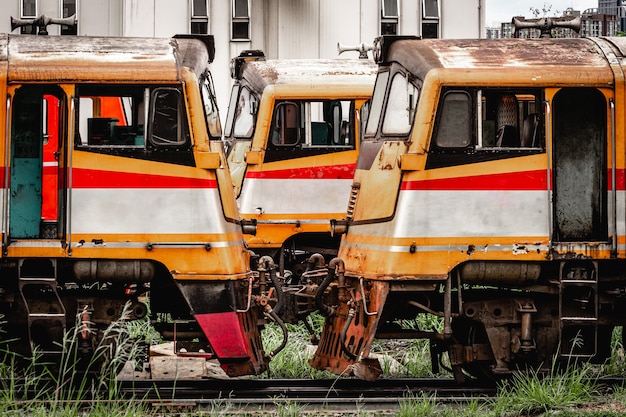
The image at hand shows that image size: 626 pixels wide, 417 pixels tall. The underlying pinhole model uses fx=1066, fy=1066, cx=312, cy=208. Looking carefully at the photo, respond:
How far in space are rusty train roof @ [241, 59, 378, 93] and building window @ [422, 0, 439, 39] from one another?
1119cm

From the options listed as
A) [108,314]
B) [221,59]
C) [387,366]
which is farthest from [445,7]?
[108,314]

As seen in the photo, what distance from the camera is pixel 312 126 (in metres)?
13.9

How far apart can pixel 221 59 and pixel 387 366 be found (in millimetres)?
14794

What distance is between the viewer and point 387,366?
11031 mm

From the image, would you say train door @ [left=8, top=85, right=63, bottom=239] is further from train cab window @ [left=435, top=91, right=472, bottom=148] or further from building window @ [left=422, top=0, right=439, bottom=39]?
building window @ [left=422, top=0, right=439, bottom=39]

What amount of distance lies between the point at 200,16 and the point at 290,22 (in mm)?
2088

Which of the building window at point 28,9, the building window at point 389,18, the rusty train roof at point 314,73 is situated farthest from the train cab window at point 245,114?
the building window at point 28,9

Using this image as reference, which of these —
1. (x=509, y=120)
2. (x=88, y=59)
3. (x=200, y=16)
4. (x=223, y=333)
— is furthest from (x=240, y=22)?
(x=223, y=333)

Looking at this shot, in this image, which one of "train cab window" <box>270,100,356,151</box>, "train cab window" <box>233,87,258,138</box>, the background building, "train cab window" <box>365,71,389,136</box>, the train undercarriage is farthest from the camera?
the background building

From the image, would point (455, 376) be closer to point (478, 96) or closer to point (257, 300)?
point (257, 300)

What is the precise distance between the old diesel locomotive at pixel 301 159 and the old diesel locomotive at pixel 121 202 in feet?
12.6

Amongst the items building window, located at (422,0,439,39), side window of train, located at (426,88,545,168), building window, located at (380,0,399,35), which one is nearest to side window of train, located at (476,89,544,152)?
side window of train, located at (426,88,545,168)

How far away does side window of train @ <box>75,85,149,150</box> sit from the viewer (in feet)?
30.9

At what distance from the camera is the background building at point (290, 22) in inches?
965
